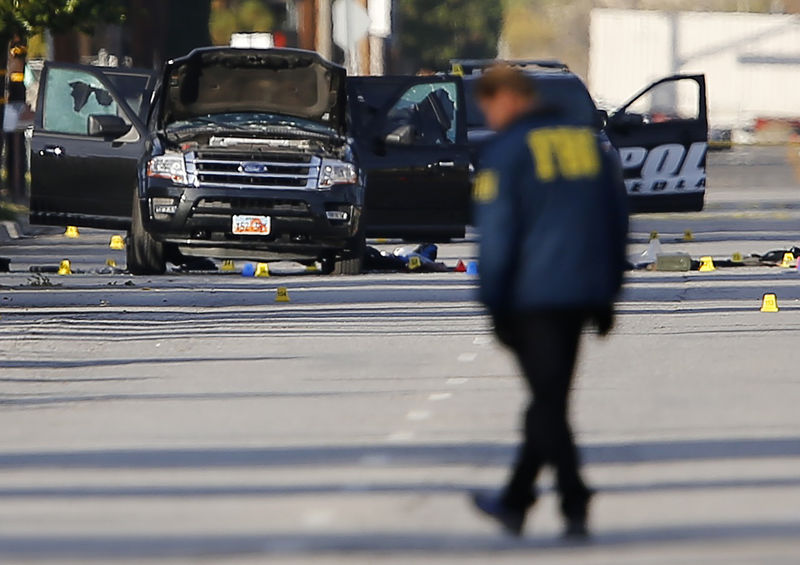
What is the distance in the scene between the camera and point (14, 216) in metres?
28.4

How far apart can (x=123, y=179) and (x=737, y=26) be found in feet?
195

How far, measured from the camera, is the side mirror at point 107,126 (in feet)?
65.9

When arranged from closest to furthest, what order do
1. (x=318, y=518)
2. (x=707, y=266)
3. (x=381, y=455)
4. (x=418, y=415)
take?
(x=318, y=518), (x=381, y=455), (x=418, y=415), (x=707, y=266)

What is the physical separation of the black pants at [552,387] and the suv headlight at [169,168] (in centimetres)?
1176

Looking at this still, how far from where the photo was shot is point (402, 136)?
21.3 meters

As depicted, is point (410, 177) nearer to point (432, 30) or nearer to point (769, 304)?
point (769, 304)

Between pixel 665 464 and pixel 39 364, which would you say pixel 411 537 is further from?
pixel 39 364

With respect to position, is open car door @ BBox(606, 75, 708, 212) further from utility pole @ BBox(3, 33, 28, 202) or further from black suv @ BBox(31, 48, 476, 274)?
utility pole @ BBox(3, 33, 28, 202)

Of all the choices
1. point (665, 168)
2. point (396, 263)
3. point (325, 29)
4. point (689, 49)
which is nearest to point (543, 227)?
point (396, 263)

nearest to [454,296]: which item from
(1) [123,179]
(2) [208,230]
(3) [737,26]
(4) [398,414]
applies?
(2) [208,230]

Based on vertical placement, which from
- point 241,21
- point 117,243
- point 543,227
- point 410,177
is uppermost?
point 241,21

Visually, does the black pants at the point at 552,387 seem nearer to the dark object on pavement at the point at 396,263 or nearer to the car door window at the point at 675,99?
the dark object on pavement at the point at 396,263

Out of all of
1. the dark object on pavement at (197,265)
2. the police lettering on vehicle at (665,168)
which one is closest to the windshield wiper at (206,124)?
the dark object on pavement at (197,265)

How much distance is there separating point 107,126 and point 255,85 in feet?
4.80
